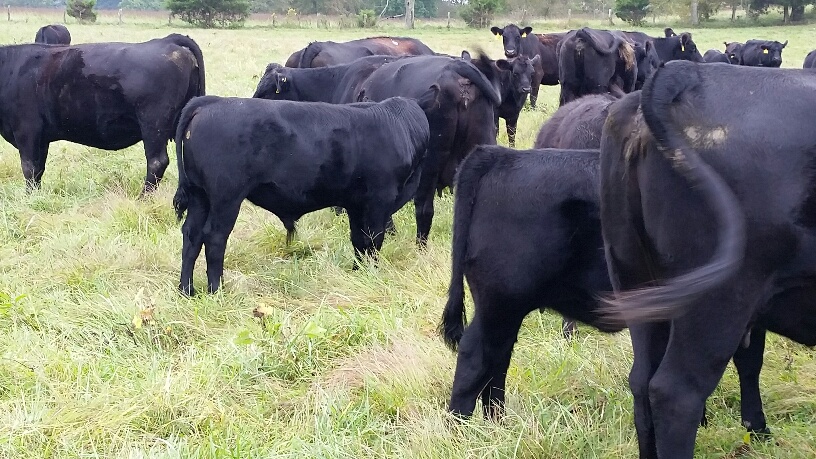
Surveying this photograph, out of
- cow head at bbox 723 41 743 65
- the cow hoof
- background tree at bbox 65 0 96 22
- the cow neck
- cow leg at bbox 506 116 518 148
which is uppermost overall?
the cow neck

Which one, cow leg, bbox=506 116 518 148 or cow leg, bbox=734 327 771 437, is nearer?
cow leg, bbox=734 327 771 437

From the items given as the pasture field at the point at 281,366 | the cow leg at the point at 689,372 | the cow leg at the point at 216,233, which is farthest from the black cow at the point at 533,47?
the cow leg at the point at 689,372

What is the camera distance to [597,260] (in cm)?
321

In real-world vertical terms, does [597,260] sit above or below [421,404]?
above

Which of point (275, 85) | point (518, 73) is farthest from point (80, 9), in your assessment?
point (275, 85)

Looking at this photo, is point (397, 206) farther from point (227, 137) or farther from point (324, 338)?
point (324, 338)

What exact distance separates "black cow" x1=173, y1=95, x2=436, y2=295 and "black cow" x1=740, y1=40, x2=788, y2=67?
43.5 ft

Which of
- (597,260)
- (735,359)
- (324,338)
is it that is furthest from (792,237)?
(324,338)

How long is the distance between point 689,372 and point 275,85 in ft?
21.8

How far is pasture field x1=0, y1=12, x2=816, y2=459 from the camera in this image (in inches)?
126

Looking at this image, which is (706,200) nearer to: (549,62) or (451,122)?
(451,122)

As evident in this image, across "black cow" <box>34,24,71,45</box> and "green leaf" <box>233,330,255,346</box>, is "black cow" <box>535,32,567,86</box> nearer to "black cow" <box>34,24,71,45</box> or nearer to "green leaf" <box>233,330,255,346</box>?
"black cow" <box>34,24,71,45</box>

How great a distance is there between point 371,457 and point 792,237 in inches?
71.7

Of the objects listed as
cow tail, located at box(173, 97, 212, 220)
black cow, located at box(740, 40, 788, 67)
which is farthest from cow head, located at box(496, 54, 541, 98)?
black cow, located at box(740, 40, 788, 67)
